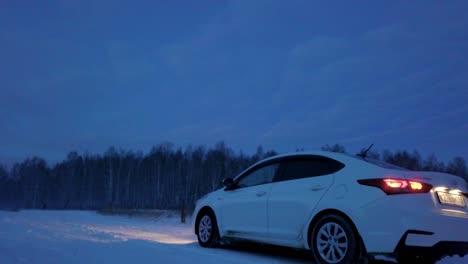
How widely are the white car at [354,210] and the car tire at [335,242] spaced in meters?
0.01

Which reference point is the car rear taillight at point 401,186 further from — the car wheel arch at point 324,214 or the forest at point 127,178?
the forest at point 127,178

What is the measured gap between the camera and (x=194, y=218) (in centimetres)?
896

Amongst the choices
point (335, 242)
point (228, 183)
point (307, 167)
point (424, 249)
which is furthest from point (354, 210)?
point (228, 183)

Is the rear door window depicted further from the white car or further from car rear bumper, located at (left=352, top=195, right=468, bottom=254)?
car rear bumper, located at (left=352, top=195, right=468, bottom=254)

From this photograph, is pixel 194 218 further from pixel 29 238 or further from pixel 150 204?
pixel 150 204

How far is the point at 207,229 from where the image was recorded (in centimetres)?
846

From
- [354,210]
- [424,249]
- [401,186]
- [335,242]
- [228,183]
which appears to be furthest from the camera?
[228,183]

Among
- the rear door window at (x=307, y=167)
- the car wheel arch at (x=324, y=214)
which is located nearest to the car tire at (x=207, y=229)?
the rear door window at (x=307, y=167)

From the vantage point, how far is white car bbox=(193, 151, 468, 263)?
5.55 metres

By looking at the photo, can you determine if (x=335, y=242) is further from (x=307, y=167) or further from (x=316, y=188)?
(x=307, y=167)

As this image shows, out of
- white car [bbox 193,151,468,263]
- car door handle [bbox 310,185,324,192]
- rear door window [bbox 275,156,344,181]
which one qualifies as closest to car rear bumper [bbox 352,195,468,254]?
Result: white car [bbox 193,151,468,263]

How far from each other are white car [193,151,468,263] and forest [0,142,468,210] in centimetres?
5644

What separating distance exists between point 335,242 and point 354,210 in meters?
0.51

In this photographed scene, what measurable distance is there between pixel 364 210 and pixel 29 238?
205 inches
